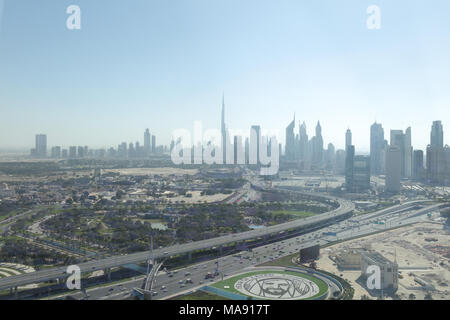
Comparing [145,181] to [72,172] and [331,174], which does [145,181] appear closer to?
[72,172]

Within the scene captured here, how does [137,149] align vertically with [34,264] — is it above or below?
above

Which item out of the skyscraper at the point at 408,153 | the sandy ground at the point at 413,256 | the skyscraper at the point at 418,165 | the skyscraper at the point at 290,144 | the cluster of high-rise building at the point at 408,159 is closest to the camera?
the sandy ground at the point at 413,256

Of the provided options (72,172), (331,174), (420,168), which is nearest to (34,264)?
(72,172)

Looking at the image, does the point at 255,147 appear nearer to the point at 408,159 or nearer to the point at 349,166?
the point at 349,166

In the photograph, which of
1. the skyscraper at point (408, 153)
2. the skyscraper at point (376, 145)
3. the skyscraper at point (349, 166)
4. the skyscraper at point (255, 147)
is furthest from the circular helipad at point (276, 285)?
the skyscraper at point (376, 145)

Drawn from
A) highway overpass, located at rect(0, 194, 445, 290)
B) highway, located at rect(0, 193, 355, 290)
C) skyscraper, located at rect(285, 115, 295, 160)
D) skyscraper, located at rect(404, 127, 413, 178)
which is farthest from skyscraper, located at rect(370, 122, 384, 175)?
highway overpass, located at rect(0, 194, 445, 290)

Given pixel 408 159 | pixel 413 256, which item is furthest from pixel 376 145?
pixel 413 256

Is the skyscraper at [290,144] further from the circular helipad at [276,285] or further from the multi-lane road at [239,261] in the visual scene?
the circular helipad at [276,285]
